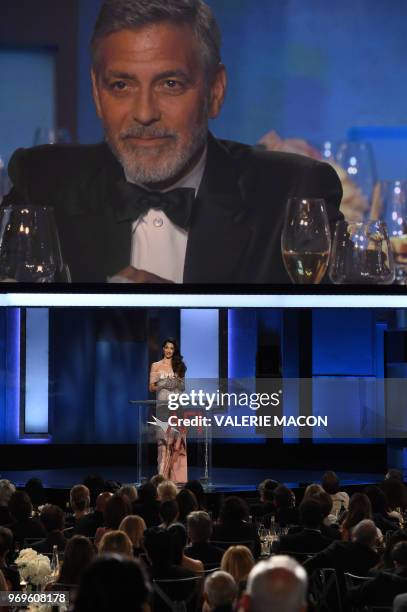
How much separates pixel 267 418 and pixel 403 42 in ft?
17.4

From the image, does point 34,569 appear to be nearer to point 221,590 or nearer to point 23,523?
point 221,590

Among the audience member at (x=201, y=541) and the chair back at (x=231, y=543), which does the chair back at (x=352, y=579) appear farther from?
the chair back at (x=231, y=543)

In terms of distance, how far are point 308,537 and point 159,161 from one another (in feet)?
14.2

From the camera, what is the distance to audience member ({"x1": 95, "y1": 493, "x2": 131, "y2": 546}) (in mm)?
6250

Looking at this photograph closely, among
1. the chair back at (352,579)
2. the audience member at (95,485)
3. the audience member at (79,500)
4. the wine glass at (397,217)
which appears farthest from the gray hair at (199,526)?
the audience member at (95,485)

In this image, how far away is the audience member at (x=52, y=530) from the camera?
6176mm

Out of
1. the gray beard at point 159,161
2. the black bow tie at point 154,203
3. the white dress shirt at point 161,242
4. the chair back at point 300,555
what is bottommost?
the chair back at point 300,555

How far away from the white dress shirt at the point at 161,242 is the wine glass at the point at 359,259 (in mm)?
6024

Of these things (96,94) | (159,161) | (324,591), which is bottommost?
(324,591)

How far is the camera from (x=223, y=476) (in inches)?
500

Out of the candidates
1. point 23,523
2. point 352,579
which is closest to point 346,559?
point 352,579

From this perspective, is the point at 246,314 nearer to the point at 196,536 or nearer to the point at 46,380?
the point at 46,380

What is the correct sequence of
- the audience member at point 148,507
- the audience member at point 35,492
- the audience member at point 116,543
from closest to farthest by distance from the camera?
the audience member at point 116,543, the audience member at point 148,507, the audience member at point 35,492

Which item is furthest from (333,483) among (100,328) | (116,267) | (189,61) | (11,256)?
(100,328)
